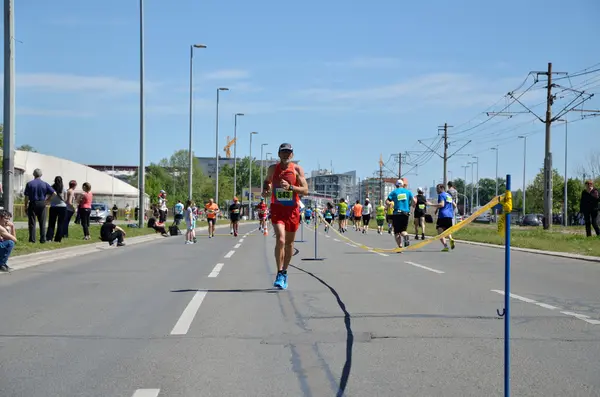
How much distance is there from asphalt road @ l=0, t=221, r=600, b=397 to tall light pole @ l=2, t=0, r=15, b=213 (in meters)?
4.87

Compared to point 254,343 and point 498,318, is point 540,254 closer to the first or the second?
point 498,318

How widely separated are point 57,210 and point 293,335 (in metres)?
13.8

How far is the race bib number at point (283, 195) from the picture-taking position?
945cm

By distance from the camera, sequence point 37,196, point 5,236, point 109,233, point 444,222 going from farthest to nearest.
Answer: point 109,233
point 444,222
point 37,196
point 5,236

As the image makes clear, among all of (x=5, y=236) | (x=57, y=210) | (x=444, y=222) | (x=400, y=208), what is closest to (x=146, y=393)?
(x=5, y=236)

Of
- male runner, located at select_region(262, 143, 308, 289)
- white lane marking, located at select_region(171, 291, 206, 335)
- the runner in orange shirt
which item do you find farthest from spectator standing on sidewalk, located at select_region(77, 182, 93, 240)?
white lane marking, located at select_region(171, 291, 206, 335)

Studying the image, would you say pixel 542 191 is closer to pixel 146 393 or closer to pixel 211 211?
pixel 211 211

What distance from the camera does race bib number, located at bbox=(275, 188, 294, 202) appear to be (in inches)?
372

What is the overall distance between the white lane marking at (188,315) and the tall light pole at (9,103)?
8.69 metres

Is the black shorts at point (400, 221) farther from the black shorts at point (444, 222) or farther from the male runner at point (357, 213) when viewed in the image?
the male runner at point (357, 213)

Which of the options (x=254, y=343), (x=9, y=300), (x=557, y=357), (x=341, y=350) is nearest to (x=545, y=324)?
(x=557, y=357)

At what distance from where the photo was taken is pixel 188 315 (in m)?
7.24

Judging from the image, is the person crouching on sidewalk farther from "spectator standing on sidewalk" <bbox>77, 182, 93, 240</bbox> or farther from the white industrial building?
the white industrial building

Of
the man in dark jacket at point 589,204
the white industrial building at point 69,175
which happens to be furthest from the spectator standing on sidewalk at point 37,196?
the white industrial building at point 69,175
